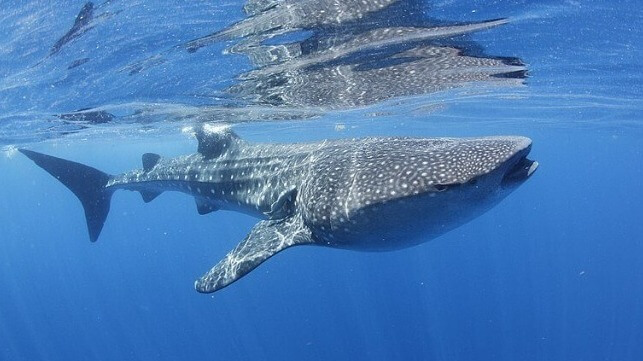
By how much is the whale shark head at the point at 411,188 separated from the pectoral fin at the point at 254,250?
0.94 feet

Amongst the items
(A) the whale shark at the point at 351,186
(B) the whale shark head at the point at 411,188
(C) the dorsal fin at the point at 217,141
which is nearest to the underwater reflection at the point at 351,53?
(C) the dorsal fin at the point at 217,141

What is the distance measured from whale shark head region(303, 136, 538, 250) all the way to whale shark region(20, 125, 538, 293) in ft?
0.04

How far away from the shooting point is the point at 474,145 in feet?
17.2

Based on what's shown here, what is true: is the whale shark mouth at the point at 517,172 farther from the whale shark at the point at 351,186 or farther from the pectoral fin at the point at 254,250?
the pectoral fin at the point at 254,250

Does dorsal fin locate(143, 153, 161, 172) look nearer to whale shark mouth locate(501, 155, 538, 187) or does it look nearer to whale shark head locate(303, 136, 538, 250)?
whale shark head locate(303, 136, 538, 250)

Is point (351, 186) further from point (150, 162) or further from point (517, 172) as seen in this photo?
point (150, 162)

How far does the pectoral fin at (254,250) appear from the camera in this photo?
245 inches

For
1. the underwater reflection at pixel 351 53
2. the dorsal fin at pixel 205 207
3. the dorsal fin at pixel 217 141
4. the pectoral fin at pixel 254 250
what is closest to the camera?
the pectoral fin at pixel 254 250

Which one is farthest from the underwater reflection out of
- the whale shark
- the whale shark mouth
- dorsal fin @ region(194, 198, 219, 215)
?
the whale shark mouth

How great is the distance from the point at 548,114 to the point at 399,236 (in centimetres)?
2074

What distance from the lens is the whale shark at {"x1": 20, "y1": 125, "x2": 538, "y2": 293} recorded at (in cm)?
484

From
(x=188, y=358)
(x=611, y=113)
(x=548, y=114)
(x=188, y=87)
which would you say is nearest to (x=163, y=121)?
(x=188, y=87)

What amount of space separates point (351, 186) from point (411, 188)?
103 centimetres

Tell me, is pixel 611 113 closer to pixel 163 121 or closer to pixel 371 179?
pixel 163 121
